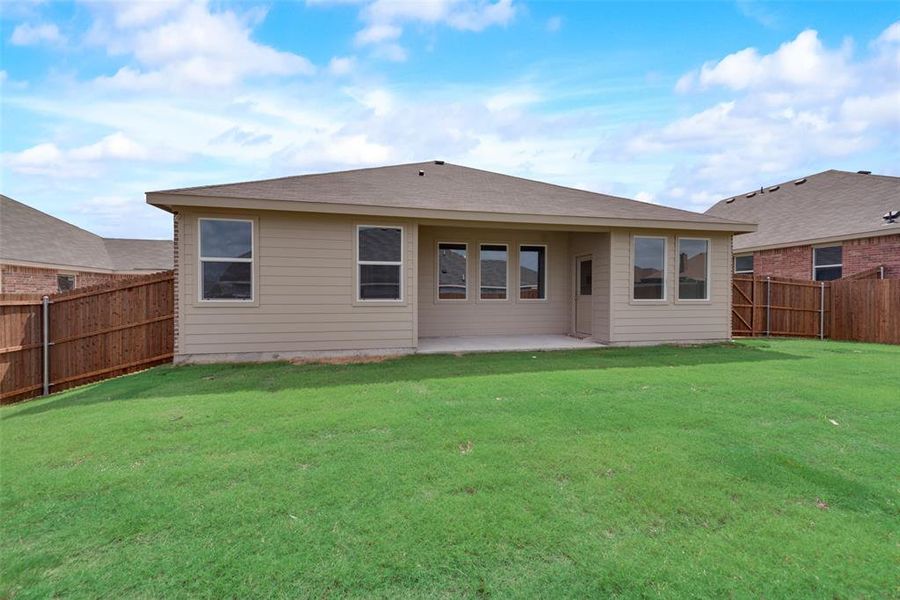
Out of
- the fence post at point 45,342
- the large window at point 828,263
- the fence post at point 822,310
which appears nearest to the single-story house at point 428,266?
the fence post at point 45,342

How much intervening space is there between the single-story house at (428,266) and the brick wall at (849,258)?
6.39 metres

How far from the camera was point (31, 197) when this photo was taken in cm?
1936

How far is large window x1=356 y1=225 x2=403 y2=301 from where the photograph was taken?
8.42 m

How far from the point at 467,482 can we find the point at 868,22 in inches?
614

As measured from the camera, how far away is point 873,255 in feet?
42.0

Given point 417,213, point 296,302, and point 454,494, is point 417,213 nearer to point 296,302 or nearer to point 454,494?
point 296,302

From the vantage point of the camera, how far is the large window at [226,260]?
7.74 meters

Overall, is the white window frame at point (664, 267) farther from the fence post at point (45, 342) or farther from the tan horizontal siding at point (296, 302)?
the fence post at point (45, 342)

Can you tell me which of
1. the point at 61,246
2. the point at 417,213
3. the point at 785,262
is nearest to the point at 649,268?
the point at 417,213

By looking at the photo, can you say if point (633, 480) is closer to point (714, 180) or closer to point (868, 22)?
point (868, 22)

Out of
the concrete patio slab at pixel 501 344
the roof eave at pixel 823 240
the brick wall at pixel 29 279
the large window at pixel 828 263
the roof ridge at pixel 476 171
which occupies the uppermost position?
the roof ridge at pixel 476 171

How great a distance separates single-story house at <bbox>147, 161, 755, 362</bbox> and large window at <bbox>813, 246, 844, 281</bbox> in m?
6.77

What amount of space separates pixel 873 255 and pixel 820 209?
12.7 feet

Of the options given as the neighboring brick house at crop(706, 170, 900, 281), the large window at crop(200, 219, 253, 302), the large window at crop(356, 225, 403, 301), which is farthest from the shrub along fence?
the large window at crop(200, 219, 253, 302)
